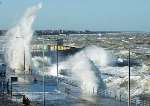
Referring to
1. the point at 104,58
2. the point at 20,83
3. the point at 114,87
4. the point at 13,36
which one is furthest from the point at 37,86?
the point at 104,58

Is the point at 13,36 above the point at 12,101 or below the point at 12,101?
above

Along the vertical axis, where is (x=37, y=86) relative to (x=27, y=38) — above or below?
below

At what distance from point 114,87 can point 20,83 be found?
37.6 ft

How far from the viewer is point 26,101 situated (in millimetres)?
41750

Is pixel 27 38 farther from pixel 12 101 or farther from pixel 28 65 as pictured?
pixel 12 101

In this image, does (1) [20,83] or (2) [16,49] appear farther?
(2) [16,49]

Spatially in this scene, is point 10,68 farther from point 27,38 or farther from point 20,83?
point 20,83

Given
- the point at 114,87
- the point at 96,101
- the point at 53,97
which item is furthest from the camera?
the point at 114,87

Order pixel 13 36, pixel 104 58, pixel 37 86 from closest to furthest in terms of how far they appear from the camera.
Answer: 1. pixel 37 86
2. pixel 13 36
3. pixel 104 58

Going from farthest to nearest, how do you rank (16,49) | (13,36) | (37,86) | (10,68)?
(13,36), (16,49), (10,68), (37,86)

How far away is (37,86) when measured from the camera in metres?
61.1

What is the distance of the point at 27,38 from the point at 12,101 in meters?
68.5

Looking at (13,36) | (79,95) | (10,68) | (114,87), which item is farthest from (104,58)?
(79,95)

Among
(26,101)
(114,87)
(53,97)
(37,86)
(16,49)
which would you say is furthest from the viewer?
(16,49)
